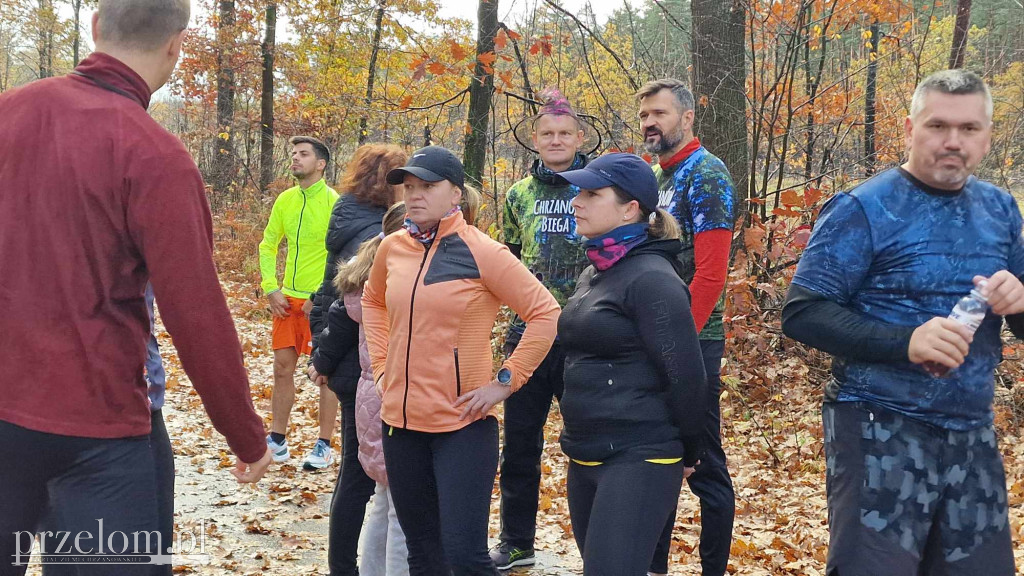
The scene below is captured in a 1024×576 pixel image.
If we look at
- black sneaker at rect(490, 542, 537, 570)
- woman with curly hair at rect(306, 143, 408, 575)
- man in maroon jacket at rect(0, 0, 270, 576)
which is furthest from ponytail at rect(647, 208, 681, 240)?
black sneaker at rect(490, 542, 537, 570)

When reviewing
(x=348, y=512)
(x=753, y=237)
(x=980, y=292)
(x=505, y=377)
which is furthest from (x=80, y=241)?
(x=753, y=237)

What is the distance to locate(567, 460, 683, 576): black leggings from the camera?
321 centimetres

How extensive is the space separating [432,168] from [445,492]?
1442mm

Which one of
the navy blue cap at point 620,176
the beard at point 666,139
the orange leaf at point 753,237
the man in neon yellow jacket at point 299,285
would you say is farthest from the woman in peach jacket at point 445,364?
the orange leaf at point 753,237

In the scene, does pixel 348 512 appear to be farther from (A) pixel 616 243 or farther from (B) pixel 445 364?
(A) pixel 616 243

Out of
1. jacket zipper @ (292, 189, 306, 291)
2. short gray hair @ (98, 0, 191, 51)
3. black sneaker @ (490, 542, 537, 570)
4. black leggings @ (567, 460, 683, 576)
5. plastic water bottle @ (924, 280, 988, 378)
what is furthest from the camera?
jacket zipper @ (292, 189, 306, 291)

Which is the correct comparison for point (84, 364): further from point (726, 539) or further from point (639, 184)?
point (726, 539)

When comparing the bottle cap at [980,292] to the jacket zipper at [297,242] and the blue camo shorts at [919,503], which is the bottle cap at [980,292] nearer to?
the blue camo shorts at [919,503]

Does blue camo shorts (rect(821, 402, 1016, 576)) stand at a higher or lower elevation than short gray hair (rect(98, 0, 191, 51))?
lower

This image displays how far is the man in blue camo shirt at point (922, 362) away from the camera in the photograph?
2830 millimetres

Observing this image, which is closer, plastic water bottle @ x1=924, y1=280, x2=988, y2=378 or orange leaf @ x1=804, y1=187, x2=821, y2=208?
plastic water bottle @ x1=924, y1=280, x2=988, y2=378

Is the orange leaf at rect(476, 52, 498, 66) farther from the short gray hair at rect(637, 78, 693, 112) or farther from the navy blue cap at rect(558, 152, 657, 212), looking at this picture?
the navy blue cap at rect(558, 152, 657, 212)

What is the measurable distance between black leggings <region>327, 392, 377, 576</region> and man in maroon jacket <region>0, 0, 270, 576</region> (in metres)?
1.81

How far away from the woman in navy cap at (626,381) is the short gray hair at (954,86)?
1057 mm
